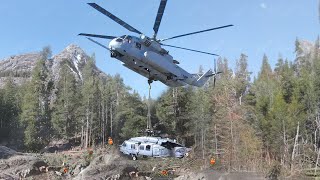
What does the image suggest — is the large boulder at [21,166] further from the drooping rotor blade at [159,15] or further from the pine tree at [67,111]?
the pine tree at [67,111]

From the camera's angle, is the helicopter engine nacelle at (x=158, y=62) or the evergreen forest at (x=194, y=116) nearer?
the helicopter engine nacelle at (x=158, y=62)

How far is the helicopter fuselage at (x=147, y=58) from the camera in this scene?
53.0ft

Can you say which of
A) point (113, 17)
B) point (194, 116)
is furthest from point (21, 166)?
point (194, 116)

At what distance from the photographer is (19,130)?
6328cm

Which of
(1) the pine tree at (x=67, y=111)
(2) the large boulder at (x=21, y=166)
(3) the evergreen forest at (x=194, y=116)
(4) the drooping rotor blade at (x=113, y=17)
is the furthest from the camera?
(1) the pine tree at (x=67, y=111)

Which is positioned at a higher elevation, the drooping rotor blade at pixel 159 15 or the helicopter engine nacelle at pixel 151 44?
the drooping rotor blade at pixel 159 15

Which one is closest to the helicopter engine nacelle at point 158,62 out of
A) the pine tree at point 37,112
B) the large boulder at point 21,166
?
the large boulder at point 21,166

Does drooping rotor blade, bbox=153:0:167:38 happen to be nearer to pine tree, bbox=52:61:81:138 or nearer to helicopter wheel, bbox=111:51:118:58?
helicopter wheel, bbox=111:51:118:58

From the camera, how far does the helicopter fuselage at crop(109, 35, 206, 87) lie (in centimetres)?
1614

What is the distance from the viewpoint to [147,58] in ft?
53.8

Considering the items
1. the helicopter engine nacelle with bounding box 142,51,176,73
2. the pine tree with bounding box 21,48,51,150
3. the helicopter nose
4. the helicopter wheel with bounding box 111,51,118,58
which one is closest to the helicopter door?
the helicopter engine nacelle with bounding box 142,51,176,73

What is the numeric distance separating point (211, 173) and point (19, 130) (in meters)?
41.8

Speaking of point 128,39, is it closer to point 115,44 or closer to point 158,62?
point 115,44

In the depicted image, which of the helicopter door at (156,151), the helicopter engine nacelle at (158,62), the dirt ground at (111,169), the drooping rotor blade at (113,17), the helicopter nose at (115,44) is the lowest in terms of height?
the dirt ground at (111,169)
